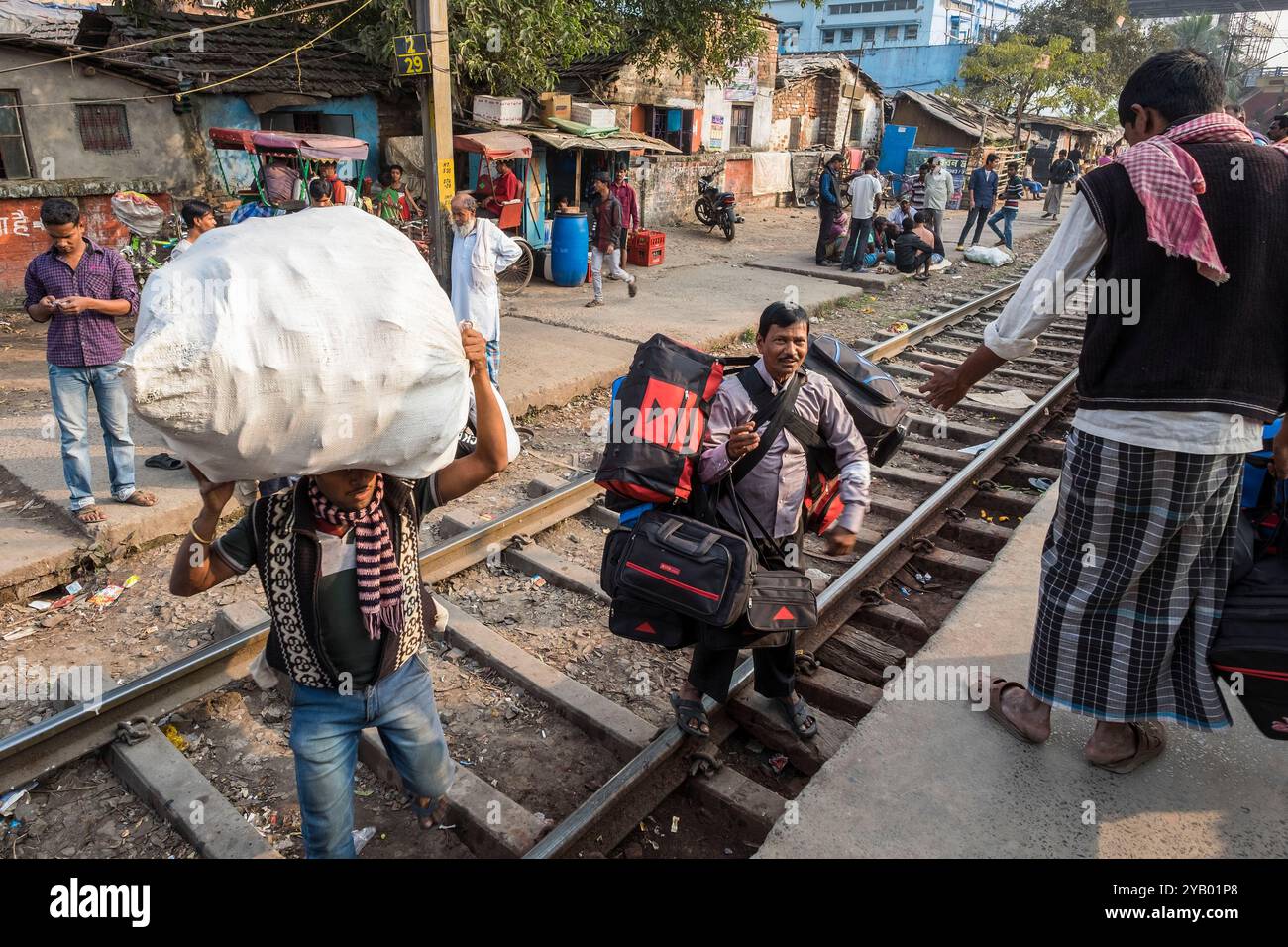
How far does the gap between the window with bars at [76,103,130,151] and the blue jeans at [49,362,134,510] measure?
25.7 feet

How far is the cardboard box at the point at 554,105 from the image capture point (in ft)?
52.6

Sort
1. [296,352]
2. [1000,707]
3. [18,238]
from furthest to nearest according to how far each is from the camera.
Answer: [18,238] → [1000,707] → [296,352]

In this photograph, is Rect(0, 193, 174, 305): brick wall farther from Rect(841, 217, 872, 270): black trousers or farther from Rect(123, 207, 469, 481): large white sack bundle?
Rect(841, 217, 872, 270): black trousers

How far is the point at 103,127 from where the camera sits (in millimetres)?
11219

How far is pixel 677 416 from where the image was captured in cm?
292

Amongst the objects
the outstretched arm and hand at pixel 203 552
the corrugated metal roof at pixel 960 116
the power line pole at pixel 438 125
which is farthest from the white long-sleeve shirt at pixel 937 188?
the outstretched arm and hand at pixel 203 552

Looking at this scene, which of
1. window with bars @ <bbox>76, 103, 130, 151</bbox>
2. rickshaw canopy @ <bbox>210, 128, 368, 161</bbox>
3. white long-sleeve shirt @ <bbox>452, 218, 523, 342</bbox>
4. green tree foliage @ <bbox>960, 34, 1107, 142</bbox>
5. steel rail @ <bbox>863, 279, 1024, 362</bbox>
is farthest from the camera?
green tree foliage @ <bbox>960, 34, 1107, 142</bbox>

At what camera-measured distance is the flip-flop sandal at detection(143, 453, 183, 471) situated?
6.14 meters

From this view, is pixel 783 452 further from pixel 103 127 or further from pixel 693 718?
pixel 103 127

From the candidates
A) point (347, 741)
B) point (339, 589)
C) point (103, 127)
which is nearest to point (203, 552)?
point (339, 589)

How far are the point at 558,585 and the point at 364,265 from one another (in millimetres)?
3190

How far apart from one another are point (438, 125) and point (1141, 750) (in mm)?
7442

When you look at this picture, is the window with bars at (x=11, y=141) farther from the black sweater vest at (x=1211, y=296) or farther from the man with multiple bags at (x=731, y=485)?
the black sweater vest at (x=1211, y=296)

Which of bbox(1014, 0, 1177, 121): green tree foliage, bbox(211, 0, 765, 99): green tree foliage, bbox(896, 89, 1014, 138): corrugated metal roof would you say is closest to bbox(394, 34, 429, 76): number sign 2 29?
bbox(211, 0, 765, 99): green tree foliage
